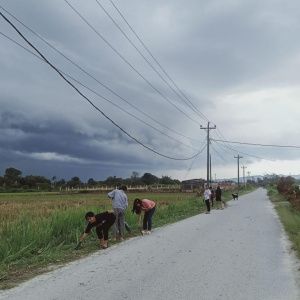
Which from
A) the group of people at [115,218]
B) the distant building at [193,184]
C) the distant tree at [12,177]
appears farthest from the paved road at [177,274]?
the distant tree at [12,177]

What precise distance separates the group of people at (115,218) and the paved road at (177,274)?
2.26 ft

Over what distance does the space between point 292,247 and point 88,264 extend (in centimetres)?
559

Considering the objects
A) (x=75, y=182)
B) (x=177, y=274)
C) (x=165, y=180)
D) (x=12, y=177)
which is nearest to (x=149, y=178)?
(x=165, y=180)

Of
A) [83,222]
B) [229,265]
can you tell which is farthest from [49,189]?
[229,265]

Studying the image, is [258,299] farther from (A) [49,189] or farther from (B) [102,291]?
(A) [49,189]

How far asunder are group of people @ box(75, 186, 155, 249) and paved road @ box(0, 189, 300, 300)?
69cm

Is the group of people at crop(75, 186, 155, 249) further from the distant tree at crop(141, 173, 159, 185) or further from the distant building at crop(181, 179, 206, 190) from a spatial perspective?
the distant tree at crop(141, 173, 159, 185)

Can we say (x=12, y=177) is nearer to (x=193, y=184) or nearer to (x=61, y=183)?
(x=61, y=183)

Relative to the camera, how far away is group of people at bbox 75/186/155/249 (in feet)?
33.9

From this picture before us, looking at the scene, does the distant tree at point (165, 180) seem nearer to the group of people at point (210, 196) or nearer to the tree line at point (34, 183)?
the tree line at point (34, 183)

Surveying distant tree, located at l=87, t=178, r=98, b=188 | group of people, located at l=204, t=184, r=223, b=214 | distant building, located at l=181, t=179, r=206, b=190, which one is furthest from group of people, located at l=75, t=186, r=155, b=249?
distant tree, located at l=87, t=178, r=98, b=188

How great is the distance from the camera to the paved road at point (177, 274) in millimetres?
5812

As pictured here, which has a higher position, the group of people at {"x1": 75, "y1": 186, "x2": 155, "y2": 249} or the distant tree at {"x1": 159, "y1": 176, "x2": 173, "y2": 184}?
the distant tree at {"x1": 159, "y1": 176, "x2": 173, "y2": 184}

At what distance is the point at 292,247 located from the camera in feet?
33.9
